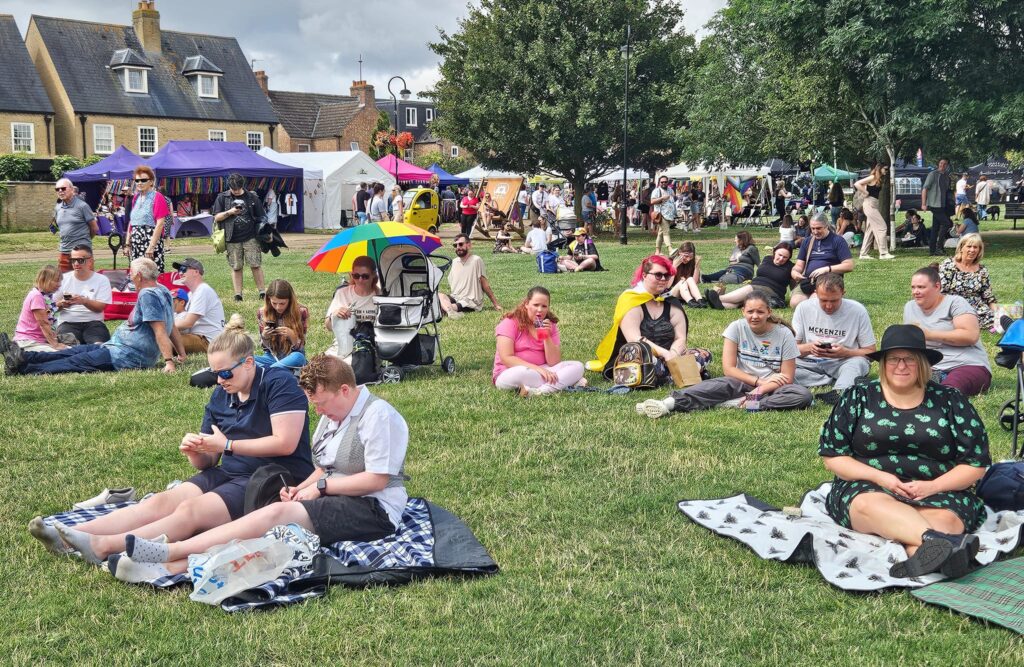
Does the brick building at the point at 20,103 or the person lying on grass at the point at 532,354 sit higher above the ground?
the brick building at the point at 20,103

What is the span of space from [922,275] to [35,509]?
670 cm

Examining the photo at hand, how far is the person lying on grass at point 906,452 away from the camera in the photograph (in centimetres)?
517

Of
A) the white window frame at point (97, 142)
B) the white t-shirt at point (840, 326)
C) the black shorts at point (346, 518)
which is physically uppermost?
the white window frame at point (97, 142)

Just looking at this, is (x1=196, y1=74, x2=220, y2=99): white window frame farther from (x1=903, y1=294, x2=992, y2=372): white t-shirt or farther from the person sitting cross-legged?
(x1=903, y1=294, x2=992, y2=372): white t-shirt

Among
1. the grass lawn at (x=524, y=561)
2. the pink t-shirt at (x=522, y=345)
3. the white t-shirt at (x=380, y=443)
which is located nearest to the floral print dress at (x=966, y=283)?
the grass lawn at (x=524, y=561)

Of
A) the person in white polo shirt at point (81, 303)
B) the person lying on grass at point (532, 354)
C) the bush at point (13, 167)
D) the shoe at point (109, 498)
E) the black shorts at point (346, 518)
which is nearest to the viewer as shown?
the black shorts at point (346, 518)

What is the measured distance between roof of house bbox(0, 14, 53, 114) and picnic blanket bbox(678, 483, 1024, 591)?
45.8 meters

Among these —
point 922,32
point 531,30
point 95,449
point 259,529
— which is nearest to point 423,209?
point 531,30

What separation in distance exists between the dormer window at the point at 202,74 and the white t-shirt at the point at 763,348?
4604 cm

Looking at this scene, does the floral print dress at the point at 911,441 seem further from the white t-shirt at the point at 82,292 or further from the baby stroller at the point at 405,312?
the white t-shirt at the point at 82,292

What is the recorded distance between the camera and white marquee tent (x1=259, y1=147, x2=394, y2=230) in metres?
39.4

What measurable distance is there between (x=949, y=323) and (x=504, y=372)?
3.74 m

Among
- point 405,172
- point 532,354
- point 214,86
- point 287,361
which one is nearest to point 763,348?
point 532,354

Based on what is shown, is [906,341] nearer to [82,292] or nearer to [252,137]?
[82,292]
